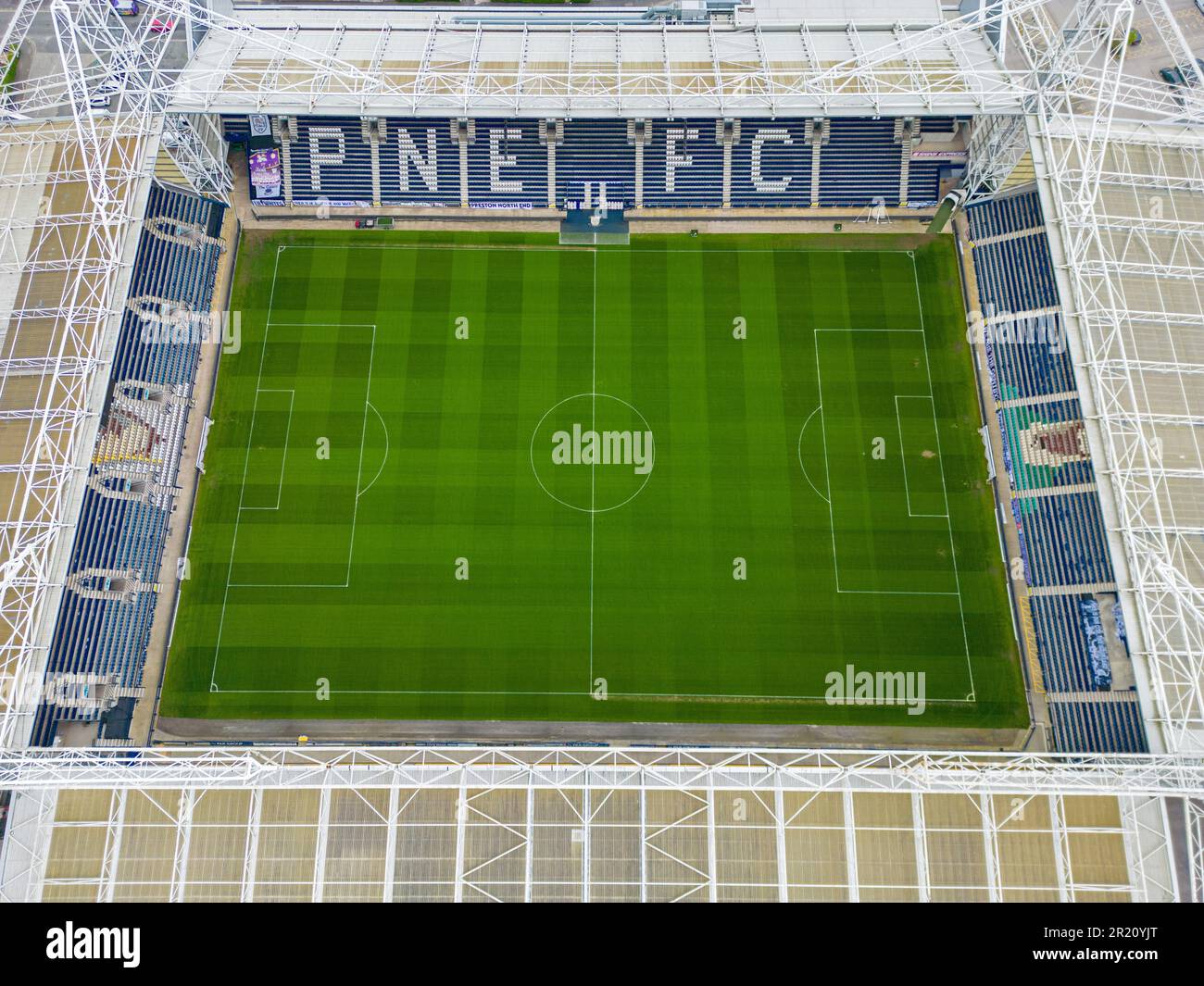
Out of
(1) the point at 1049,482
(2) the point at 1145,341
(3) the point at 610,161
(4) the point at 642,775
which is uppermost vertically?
(3) the point at 610,161

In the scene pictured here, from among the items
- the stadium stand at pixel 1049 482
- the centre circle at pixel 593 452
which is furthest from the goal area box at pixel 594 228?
the stadium stand at pixel 1049 482

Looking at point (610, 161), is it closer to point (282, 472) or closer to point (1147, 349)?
point (282, 472)

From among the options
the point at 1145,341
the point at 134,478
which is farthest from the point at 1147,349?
the point at 134,478

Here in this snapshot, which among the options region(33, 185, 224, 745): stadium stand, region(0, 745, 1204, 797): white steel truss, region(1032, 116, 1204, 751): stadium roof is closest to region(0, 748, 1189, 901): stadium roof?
region(0, 745, 1204, 797): white steel truss

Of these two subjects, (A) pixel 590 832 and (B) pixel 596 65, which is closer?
(A) pixel 590 832

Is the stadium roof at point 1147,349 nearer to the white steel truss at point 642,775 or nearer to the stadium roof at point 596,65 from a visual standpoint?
the white steel truss at point 642,775

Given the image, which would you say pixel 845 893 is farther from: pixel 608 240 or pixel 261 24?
pixel 261 24

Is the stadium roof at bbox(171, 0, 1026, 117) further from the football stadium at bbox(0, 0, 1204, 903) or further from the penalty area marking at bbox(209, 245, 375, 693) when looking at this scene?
the penalty area marking at bbox(209, 245, 375, 693)

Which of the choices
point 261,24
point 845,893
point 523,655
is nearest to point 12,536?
point 523,655
